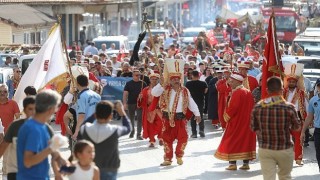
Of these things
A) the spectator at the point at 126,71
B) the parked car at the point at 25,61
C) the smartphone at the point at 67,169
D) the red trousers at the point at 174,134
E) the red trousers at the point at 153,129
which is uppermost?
the smartphone at the point at 67,169

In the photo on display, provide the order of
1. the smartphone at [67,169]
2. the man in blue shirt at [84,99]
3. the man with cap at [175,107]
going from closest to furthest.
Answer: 1. the smartphone at [67,169]
2. the man in blue shirt at [84,99]
3. the man with cap at [175,107]

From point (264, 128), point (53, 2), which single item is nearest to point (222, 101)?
point (264, 128)

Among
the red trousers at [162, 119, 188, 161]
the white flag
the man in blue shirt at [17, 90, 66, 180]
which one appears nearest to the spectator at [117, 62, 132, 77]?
the red trousers at [162, 119, 188, 161]

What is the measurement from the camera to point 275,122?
13625 millimetres

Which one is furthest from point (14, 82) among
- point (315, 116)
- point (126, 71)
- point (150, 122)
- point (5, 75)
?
point (315, 116)

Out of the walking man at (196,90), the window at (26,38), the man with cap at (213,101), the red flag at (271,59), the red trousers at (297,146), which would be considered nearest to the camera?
the red flag at (271,59)

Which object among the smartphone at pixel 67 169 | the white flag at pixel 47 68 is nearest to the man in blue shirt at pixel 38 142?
the smartphone at pixel 67 169

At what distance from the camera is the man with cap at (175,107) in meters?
18.9

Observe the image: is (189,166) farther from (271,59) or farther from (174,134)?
(271,59)

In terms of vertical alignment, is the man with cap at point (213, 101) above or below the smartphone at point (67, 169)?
below

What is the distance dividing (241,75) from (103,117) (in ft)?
21.1

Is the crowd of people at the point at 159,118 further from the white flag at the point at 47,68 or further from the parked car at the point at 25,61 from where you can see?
the parked car at the point at 25,61

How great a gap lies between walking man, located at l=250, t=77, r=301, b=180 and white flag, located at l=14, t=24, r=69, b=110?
4.48 meters

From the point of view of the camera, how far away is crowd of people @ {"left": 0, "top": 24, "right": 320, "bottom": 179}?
10.5 m
